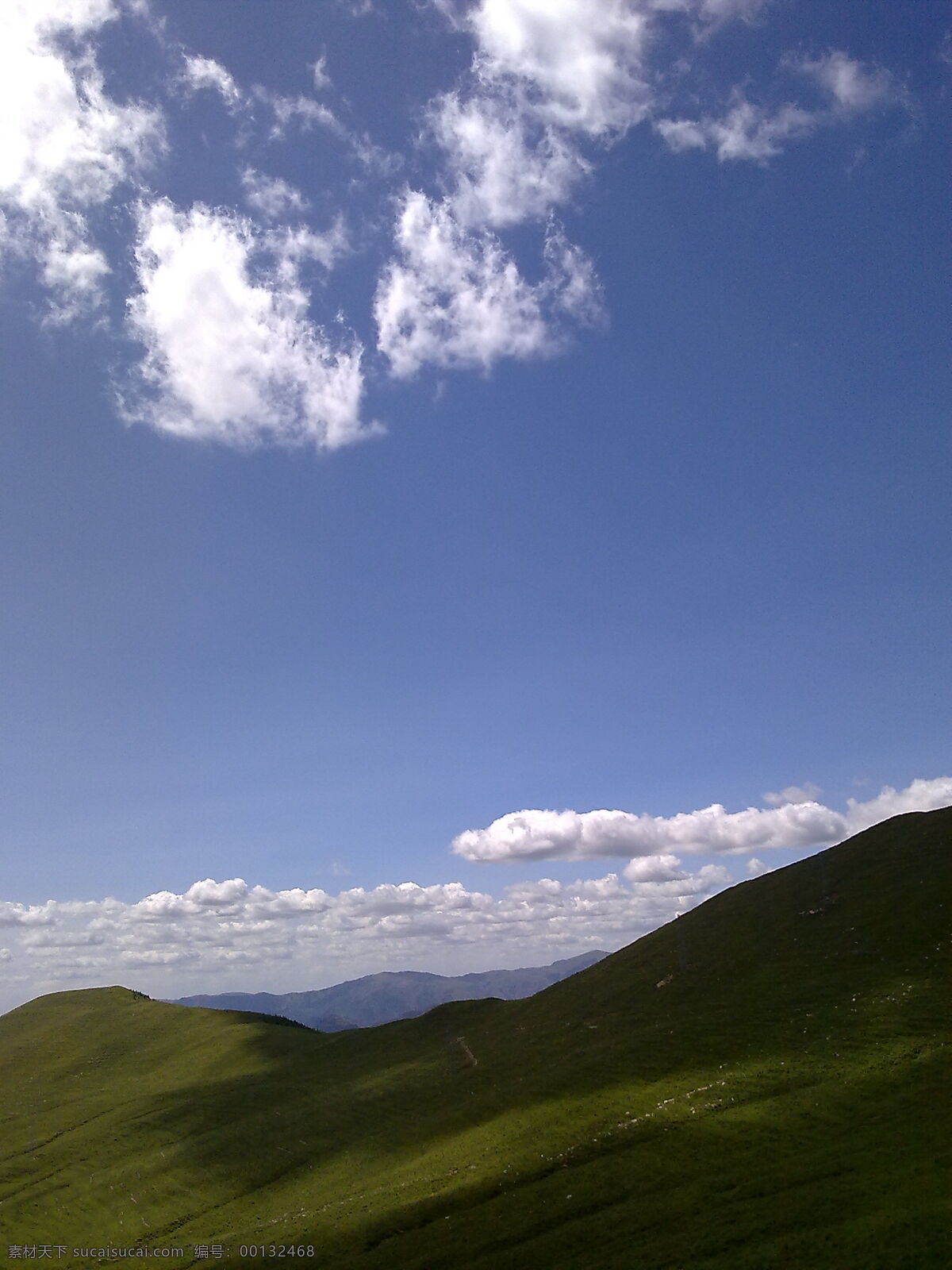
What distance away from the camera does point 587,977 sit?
373 ft

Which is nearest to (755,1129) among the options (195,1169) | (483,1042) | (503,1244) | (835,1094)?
(835,1094)

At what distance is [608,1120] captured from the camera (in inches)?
2522

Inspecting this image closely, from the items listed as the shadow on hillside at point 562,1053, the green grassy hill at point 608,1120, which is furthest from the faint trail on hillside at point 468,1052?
the green grassy hill at point 608,1120

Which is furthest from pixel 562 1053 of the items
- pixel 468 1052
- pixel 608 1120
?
pixel 608 1120

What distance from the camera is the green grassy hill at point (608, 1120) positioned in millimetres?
47031

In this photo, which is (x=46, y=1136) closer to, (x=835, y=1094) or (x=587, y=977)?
(x=587, y=977)

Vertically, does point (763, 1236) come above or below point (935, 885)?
below

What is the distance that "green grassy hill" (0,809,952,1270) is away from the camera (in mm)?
47031

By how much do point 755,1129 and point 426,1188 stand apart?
2640 centimetres

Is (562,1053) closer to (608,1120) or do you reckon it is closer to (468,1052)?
(468,1052)

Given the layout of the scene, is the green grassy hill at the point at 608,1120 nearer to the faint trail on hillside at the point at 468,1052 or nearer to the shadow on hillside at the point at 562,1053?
the shadow on hillside at the point at 562,1053

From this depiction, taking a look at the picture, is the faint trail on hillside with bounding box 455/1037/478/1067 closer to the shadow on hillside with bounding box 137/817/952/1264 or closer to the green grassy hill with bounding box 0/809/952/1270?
the shadow on hillside with bounding box 137/817/952/1264

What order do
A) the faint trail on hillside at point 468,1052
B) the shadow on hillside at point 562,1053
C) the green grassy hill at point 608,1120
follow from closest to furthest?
the green grassy hill at point 608,1120 → the shadow on hillside at point 562,1053 → the faint trail on hillside at point 468,1052

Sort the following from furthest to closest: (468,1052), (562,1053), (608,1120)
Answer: (468,1052) → (562,1053) → (608,1120)
